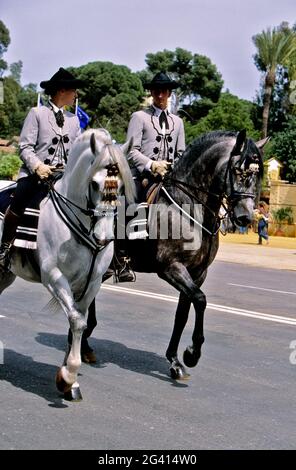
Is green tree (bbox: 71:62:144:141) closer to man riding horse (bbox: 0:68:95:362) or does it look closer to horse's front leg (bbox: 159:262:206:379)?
man riding horse (bbox: 0:68:95:362)

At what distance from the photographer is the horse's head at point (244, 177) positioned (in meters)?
7.00

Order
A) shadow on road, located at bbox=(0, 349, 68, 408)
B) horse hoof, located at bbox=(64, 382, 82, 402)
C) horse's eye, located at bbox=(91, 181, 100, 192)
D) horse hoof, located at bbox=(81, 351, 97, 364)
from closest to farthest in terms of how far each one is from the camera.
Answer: horse's eye, located at bbox=(91, 181, 100, 192), horse hoof, located at bbox=(64, 382, 82, 402), shadow on road, located at bbox=(0, 349, 68, 408), horse hoof, located at bbox=(81, 351, 97, 364)

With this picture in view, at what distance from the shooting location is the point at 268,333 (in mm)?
10070

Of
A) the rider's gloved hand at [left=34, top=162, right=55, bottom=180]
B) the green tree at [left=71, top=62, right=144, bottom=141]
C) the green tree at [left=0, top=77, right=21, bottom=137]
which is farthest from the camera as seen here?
the green tree at [left=71, top=62, right=144, bottom=141]

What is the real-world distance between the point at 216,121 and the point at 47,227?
49176 mm

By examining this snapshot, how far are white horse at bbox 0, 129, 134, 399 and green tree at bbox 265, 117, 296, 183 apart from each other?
4143cm

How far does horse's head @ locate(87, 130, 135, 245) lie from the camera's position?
5.90 metres

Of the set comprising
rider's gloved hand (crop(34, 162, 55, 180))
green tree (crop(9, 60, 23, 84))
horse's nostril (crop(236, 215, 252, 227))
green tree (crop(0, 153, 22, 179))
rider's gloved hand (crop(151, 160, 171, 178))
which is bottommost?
horse's nostril (crop(236, 215, 252, 227))

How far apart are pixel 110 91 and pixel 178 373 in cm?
6359

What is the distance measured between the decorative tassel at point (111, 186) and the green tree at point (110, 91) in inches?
2291

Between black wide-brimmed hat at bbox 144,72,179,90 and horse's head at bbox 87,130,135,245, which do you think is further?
black wide-brimmed hat at bbox 144,72,179,90

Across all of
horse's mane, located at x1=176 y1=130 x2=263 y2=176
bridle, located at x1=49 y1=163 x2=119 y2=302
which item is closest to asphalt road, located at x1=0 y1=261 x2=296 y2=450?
bridle, located at x1=49 y1=163 x2=119 y2=302

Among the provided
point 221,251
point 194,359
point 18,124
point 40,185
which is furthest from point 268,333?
point 18,124
